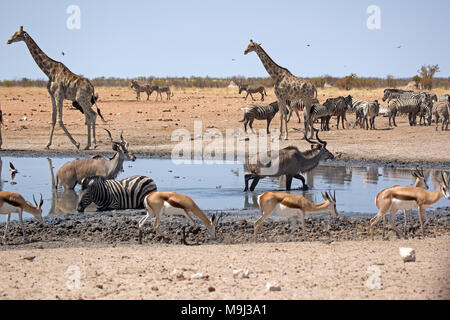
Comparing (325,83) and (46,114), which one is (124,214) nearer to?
(46,114)

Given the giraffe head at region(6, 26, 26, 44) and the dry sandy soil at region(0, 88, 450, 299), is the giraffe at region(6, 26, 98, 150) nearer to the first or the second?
the giraffe head at region(6, 26, 26, 44)

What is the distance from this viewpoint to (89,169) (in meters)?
12.8

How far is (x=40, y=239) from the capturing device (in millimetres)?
8812

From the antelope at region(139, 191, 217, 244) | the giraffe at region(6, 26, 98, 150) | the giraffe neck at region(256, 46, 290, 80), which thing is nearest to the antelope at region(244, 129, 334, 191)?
the antelope at region(139, 191, 217, 244)

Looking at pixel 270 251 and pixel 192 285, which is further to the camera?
pixel 270 251

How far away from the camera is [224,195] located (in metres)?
12.6

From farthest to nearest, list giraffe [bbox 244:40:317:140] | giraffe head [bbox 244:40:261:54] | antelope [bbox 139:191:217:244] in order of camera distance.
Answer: giraffe head [bbox 244:40:261:54], giraffe [bbox 244:40:317:140], antelope [bbox 139:191:217:244]

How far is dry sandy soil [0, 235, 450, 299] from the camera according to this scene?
597 centimetres

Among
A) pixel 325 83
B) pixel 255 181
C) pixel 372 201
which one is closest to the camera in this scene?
pixel 372 201

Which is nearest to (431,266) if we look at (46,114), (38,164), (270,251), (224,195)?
(270,251)

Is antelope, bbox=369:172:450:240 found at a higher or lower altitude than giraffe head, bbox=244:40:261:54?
lower

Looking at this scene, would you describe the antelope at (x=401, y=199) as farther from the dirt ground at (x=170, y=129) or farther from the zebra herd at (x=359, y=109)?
the zebra herd at (x=359, y=109)

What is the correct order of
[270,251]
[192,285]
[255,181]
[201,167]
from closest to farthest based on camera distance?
1. [192,285]
2. [270,251]
3. [255,181]
4. [201,167]

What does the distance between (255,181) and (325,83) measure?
40.5m
